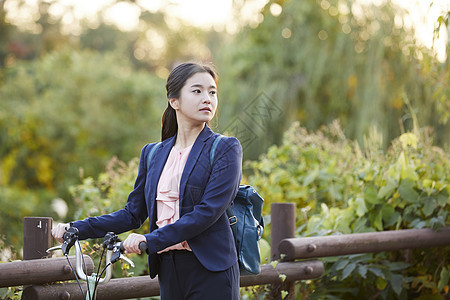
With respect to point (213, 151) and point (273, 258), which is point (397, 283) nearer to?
point (273, 258)

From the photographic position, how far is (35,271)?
267 cm

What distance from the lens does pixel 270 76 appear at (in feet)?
32.0

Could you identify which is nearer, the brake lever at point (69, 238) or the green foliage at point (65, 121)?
the brake lever at point (69, 238)

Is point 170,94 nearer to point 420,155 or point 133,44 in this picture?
point 420,155

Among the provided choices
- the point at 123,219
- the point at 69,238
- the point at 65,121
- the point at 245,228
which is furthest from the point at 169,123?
the point at 65,121

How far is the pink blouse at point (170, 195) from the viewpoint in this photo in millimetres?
2283

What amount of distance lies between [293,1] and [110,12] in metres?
17.2

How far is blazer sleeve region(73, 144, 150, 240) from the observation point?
7.70 feet

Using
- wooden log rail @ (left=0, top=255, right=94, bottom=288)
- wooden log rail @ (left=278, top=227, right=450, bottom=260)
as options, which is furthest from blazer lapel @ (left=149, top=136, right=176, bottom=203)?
wooden log rail @ (left=278, top=227, right=450, bottom=260)

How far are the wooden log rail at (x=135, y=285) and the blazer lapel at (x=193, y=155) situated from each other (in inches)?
33.3

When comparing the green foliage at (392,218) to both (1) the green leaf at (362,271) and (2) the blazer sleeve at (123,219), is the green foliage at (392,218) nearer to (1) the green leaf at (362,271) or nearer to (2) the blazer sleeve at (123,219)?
(1) the green leaf at (362,271)

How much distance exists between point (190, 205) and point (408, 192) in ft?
7.72

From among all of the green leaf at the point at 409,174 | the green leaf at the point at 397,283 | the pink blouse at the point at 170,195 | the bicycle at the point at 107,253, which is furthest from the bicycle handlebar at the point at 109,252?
the green leaf at the point at 409,174

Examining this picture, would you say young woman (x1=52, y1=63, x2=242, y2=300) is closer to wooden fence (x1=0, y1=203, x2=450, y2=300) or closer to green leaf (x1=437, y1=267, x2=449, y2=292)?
wooden fence (x1=0, y1=203, x2=450, y2=300)
